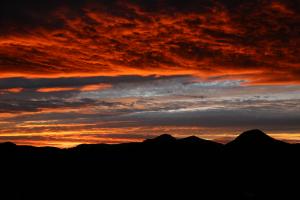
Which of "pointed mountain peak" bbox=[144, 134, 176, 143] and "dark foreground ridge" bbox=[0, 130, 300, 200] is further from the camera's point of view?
"pointed mountain peak" bbox=[144, 134, 176, 143]

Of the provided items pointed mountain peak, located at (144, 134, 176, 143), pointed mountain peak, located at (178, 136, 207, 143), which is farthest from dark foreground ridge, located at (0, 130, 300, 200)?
pointed mountain peak, located at (144, 134, 176, 143)

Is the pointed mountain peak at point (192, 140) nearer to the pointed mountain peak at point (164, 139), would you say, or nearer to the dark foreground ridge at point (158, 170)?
the dark foreground ridge at point (158, 170)

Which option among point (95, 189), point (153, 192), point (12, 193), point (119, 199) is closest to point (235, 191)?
point (153, 192)

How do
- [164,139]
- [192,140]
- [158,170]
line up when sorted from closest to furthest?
[158,170] → [192,140] → [164,139]

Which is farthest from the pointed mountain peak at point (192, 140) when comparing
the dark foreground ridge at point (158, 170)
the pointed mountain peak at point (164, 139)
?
the pointed mountain peak at point (164, 139)

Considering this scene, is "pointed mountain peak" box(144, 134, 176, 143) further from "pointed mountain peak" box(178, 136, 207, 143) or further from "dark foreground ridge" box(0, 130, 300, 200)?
"pointed mountain peak" box(178, 136, 207, 143)

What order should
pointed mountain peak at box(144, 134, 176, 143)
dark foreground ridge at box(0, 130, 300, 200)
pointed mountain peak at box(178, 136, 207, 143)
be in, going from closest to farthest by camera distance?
dark foreground ridge at box(0, 130, 300, 200)
pointed mountain peak at box(178, 136, 207, 143)
pointed mountain peak at box(144, 134, 176, 143)

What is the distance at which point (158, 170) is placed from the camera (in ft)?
443

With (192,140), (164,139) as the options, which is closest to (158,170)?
(192,140)

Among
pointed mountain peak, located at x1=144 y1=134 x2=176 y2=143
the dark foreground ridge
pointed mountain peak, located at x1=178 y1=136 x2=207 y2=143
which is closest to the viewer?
the dark foreground ridge

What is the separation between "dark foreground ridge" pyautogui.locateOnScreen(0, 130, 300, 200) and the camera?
4301 inches

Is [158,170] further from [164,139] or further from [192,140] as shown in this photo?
[164,139]

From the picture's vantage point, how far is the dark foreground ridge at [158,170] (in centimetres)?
10925

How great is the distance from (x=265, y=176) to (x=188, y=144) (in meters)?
39.0
